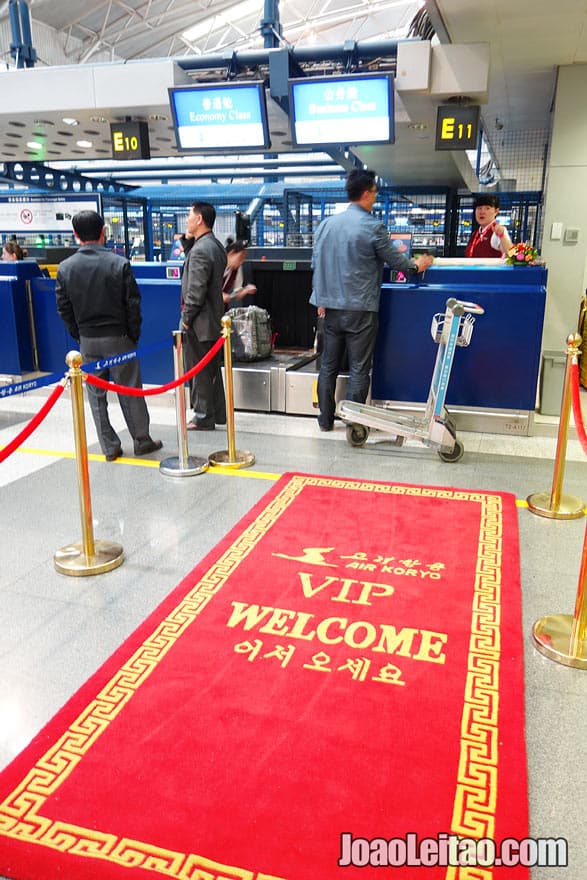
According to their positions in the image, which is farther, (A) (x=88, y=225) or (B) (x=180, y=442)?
(B) (x=180, y=442)

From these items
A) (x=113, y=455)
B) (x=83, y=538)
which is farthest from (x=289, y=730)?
(x=113, y=455)

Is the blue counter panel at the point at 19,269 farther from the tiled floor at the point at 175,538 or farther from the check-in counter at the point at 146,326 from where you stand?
the tiled floor at the point at 175,538

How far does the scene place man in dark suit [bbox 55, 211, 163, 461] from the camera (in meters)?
4.36

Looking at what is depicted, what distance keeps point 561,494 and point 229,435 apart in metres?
2.12

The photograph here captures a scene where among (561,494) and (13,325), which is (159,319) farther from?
(561,494)

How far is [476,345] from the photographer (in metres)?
5.36

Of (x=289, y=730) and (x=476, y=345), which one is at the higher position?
(x=476, y=345)

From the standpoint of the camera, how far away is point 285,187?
586 inches

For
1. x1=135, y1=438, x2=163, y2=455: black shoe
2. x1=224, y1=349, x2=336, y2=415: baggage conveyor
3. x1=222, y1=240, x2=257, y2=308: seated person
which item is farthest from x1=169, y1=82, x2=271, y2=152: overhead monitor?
x1=135, y1=438, x2=163, y2=455: black shoe

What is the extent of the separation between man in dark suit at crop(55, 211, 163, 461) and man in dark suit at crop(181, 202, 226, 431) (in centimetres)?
60

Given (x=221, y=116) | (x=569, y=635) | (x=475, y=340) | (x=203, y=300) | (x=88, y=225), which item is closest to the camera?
(x=569, y=635)

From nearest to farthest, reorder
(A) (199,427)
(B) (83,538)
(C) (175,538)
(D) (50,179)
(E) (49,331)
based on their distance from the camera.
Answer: (B) (83,538)
(C) (175,538)
(A) (199,427)
(E) (49,331)
(D) (50,179)

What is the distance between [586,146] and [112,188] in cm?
1470

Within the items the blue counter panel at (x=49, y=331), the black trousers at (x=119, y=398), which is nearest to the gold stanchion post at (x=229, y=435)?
the black trousers at (x=119, y=398)
